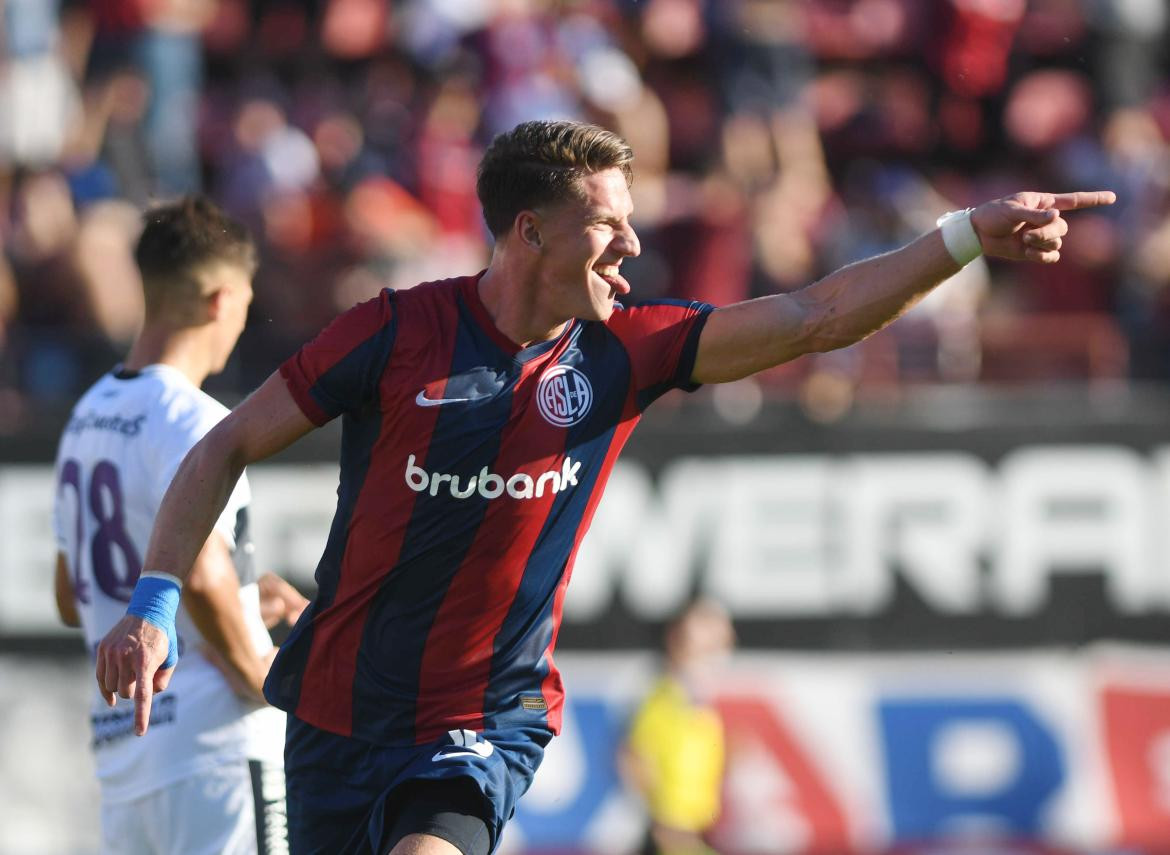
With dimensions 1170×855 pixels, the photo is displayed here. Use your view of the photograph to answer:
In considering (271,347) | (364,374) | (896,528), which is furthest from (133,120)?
(364,374)

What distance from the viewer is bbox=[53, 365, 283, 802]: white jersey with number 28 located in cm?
534

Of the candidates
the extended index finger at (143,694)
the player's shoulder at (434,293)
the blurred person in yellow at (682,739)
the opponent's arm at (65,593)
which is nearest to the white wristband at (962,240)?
the player's shoulder at (434,293)

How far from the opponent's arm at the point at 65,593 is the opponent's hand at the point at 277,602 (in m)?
0.68

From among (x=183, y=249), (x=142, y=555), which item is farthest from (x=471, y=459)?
(x=183, y=249)

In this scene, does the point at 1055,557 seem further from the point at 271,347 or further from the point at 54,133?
the point at 54,133

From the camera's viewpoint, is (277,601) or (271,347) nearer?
(277,601)

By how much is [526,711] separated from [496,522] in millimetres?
529

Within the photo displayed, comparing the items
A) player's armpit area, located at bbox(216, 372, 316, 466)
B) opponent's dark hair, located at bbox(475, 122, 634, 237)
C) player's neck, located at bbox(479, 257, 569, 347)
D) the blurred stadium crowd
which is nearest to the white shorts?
player's armpit area, located at bbox(216, 372, 316, 466)

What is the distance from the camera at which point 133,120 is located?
13.2m

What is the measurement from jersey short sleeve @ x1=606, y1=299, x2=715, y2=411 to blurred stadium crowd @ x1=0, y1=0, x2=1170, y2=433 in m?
6.14

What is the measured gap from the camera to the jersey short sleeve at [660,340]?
4.75m

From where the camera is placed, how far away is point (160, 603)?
4.47m

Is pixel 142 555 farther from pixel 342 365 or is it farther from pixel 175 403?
pixel 342 365

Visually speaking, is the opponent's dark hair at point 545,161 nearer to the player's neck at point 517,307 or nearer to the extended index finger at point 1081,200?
the player's neck at point 517,307
